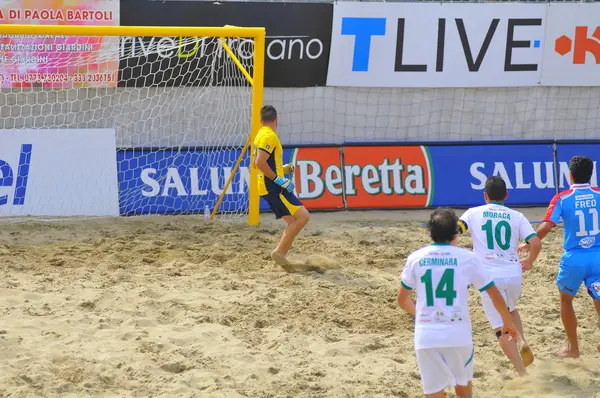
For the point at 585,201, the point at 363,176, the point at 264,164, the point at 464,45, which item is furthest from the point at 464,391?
the point at 464,45

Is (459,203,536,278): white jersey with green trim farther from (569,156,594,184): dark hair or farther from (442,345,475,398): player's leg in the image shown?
(442,345,475,398): player's leg

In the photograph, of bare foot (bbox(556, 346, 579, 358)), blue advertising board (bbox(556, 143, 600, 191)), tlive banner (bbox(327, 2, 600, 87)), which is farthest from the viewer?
blue advertising board (bbox(556, 143, 600, 191))

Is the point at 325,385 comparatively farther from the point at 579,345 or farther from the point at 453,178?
the point at 453,178

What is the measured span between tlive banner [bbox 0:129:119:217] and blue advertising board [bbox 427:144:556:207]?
4.77m

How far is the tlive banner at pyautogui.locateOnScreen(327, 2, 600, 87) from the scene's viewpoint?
13.3 metres

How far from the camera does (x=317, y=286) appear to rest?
9.26m

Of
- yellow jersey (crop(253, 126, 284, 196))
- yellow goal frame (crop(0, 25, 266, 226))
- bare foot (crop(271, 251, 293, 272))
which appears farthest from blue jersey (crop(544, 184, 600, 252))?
yellow goal frame (crop(0, 25, 266, 226))

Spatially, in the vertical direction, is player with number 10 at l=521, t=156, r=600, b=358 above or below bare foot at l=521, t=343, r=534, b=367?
above

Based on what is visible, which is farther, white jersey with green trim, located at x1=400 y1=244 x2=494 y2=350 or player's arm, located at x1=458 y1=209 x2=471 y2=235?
player's arm, located at x1=458 y1=209 x2=471 y2=235

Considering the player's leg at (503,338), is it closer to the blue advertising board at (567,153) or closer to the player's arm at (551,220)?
the player's arm at (551,220)

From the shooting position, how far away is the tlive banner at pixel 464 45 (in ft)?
43.5

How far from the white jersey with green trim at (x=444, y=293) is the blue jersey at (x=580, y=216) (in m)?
2.07

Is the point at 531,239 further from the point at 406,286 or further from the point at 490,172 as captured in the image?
the point at 490,172

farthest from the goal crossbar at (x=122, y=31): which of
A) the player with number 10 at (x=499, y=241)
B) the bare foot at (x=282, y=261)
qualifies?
the player with number 10 at (x=499, y=241)
